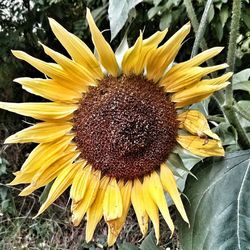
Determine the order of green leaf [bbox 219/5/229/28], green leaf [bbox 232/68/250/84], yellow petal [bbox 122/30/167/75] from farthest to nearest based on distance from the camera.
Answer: green leaf [bbox 219/5/229/28]
green leaf [bbox 232/68/250/84]
yellow petal [bbox 122/30/167/75]

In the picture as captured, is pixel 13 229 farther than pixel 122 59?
Yes

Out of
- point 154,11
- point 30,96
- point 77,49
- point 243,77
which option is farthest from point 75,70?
point 30,96

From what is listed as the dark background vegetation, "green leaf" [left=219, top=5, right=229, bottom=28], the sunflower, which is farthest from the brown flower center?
the dark background vegetation

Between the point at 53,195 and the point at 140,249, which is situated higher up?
the point at 53,195

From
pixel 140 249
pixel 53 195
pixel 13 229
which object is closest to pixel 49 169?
pixel 53 195

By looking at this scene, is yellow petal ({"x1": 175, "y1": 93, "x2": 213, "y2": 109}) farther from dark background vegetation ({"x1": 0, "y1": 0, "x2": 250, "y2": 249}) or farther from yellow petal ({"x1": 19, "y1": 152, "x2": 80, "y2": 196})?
dark background vegetation ({"x1": 0, "y1": 0, "x2": 250, "y2": 249})

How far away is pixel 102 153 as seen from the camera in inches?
26.7

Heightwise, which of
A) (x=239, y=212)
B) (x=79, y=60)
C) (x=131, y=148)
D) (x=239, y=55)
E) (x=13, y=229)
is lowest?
(x=13, y=229)

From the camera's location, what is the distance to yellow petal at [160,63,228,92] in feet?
2.02

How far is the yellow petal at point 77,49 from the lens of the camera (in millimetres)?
629

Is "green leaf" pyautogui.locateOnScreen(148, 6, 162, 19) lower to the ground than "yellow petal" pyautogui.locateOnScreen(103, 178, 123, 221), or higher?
higher

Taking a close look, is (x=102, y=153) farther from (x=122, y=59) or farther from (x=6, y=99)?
(x=6, y=99)

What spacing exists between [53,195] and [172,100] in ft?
0.52

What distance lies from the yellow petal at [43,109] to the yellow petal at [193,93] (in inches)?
4.4
